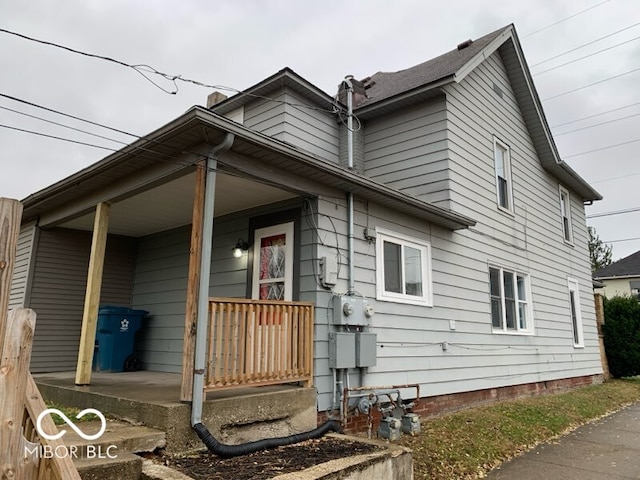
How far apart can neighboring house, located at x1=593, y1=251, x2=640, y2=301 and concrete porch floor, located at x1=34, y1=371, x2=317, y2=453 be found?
30758 millimetres

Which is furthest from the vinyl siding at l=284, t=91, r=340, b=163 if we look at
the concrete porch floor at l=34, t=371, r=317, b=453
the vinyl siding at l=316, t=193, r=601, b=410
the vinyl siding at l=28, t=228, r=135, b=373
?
the concrete porch floor at l=34, t=371, r=317, b=453

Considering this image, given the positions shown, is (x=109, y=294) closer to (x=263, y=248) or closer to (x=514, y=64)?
(x=263, y=248)

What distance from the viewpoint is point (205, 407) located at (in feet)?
13.5

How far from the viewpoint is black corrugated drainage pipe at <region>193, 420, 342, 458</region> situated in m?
3.90

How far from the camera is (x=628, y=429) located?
736cm

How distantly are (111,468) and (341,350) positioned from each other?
9.17 ft

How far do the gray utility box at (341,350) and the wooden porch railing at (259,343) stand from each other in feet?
1.05

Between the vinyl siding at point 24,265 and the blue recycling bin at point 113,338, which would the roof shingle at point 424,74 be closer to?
the blue recycling bin at point 113,338

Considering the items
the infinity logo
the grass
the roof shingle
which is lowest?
the grass

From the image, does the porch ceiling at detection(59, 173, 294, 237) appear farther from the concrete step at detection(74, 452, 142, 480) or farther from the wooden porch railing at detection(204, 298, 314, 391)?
the concrete step at detection(74, 452, 142, 480)

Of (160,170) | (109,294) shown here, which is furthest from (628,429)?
(109,294)

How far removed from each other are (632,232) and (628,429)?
140 feet

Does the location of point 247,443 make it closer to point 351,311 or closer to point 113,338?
point 351,311

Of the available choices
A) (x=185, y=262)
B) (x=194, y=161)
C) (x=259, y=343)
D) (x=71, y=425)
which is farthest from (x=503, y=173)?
(x=71, y=425)
